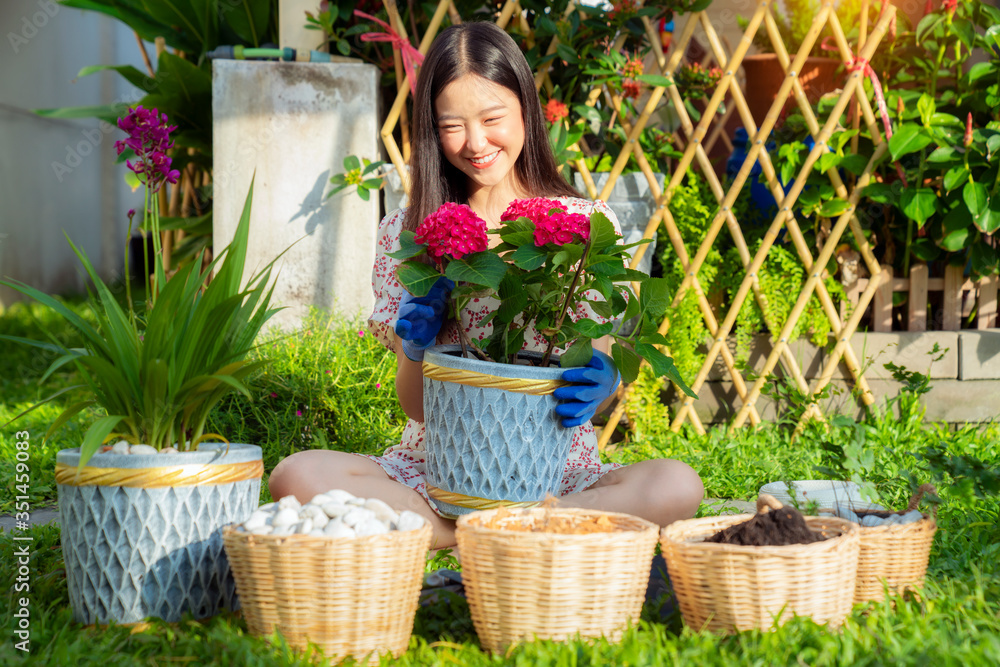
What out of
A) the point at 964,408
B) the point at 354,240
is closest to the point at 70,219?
the point at 354,240

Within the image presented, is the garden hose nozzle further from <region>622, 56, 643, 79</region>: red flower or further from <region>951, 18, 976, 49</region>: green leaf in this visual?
<region>951, 18, 976, 49</region>: green leaf

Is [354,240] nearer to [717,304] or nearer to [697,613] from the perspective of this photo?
[717,304]

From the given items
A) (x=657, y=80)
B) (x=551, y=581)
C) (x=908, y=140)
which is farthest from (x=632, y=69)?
(x=551, y=581)

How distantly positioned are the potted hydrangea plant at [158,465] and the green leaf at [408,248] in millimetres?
219

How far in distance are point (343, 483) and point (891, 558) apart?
2.90 ft

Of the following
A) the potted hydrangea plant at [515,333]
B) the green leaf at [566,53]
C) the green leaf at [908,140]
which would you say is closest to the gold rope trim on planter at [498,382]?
the potted hydrangea plant at [515,333]

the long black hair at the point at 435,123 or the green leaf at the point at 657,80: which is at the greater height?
the green leaf at the point at 657,80

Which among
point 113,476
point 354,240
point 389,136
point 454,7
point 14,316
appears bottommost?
point 14,316

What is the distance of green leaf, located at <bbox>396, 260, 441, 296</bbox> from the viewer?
116 cm

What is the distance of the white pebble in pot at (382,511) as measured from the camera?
3.59 ft

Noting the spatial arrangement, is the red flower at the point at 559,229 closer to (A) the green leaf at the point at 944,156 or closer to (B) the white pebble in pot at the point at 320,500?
(B) the white pebble in pot at the point at 320,500

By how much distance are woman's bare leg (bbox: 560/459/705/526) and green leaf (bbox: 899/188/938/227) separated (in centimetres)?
135

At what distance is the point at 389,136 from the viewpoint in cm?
242

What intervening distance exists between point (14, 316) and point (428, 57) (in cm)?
380
